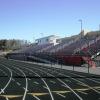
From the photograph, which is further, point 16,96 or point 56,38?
point 56,38

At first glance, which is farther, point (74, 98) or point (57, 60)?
point (57, 60)

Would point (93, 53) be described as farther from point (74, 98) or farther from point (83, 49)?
point (74, 98)

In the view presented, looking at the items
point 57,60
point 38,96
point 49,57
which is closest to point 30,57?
point 49,57

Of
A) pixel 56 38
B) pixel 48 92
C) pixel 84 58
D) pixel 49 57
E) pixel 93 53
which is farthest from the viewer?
pixel 56 38

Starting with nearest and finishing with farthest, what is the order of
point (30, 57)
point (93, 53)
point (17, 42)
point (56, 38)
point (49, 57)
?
point (93, 53) → point (49, 57) → point (30, 57) → point (56, 38) → point (17, 42)

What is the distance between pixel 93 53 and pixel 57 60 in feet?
20.8

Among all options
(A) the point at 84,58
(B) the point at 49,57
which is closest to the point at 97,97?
(A) the point at 84,58

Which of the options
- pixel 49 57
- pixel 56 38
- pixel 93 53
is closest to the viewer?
pixel 93 53

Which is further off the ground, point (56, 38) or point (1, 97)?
point (56, 38)

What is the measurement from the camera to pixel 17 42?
190 meters

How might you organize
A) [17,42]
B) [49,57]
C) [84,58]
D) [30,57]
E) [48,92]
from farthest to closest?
[17,42] → [30,57] → [49,57] → [84,58] → [48,92]

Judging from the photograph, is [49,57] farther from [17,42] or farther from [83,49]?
[17,42]

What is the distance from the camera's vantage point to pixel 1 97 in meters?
20.0

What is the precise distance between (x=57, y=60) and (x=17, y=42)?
5026 inches
